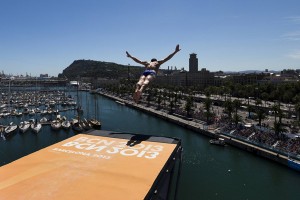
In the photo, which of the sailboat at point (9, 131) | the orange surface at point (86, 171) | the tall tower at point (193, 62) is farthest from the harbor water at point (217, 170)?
the tall tower at point (193, 62)

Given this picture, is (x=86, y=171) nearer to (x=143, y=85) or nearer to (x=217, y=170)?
(x=143, y=85)

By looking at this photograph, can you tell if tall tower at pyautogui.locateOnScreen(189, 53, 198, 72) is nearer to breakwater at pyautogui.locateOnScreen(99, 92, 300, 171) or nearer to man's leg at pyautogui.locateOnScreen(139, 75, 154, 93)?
breakwater at pyautogui.locateOnScreen(99, 92, 300, 171)

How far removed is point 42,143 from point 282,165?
2376 cm

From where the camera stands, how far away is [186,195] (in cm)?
1788

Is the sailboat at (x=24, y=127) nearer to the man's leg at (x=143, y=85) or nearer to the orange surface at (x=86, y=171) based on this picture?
the orange surface at (x=86, y=171)

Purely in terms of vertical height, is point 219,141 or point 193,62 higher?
point 193,62

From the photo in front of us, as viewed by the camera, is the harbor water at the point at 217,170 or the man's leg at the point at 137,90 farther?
the harbor water at the point at 217,170

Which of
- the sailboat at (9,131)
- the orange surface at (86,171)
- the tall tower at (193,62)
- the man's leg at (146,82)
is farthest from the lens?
the tall tower at (193,62)

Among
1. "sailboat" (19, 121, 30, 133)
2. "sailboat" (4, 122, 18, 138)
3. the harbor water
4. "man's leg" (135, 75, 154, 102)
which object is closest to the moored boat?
the harbor water

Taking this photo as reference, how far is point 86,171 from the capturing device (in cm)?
778

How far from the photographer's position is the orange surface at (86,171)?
6.40 m

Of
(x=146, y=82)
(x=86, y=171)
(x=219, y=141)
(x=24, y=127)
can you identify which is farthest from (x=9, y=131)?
(x=86, y=171)

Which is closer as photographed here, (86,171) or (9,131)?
(86,171)

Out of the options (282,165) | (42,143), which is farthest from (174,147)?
(42,143)
